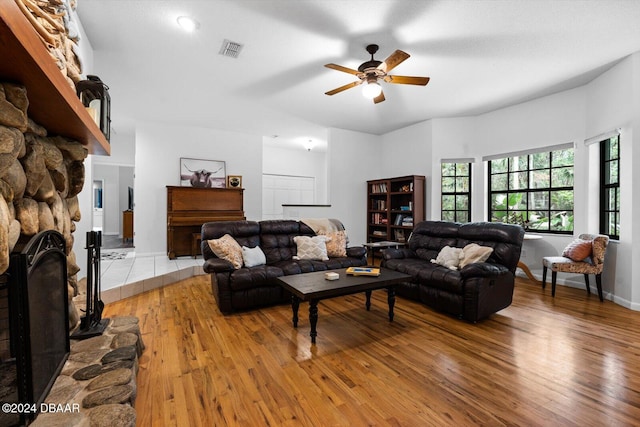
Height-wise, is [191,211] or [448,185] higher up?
[448,185]

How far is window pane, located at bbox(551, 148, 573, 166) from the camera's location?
14.4 ft

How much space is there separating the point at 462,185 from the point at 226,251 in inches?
177

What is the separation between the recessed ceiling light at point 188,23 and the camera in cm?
262

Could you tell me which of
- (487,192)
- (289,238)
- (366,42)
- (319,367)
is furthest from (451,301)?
(487,192)

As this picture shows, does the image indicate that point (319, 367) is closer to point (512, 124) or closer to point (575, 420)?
point (575, 420)

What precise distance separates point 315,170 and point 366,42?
19.5 feet

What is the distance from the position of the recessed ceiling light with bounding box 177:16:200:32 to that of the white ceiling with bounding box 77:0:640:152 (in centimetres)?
6

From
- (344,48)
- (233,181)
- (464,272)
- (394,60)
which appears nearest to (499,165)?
(464,272)

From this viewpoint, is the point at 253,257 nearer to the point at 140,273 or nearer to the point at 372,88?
the point at 140,273

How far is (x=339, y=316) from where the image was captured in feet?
9.85

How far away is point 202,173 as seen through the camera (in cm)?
634

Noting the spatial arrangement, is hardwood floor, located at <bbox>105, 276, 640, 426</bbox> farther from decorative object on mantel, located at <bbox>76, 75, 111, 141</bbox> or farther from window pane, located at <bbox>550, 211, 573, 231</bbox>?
decorative object on mantel, located at <bbox>76, 75, 111, 141</bbox>

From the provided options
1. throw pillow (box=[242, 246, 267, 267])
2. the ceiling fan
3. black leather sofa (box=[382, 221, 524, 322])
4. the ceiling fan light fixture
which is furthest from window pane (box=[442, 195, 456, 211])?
throw pillow (box=[242, 246, 267, 267])

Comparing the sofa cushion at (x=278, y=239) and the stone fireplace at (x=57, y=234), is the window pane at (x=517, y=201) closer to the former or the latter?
the sofa cushion at (x=278, y=239)
